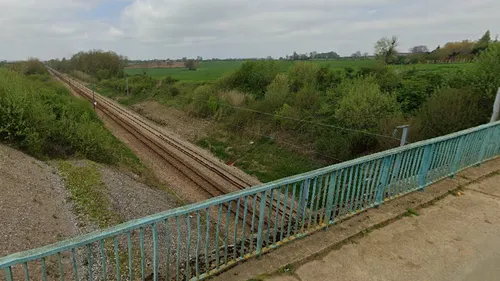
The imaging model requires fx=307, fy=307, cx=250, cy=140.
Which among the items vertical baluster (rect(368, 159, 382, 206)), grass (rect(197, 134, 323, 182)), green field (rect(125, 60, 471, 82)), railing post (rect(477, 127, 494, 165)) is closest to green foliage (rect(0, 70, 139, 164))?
grass (rect(197, 134, 323, 182))

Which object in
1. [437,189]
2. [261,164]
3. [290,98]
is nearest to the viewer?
[437,189]

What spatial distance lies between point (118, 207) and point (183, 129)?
18.0m

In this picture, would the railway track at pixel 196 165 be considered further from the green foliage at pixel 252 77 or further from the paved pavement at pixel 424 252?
the green foliage at pixel 252 77

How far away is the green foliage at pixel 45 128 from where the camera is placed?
13.4 meters

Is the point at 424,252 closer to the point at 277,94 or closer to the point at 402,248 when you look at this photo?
the point at 402,248

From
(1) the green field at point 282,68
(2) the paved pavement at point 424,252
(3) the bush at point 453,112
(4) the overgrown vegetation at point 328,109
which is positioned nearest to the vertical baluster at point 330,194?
(2) the paved pavement at point 424,252

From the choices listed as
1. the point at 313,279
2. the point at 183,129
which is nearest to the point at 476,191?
the point at 313,279

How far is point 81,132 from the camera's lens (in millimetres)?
15984

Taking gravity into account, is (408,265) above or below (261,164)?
above

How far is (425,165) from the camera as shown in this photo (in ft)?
19.0

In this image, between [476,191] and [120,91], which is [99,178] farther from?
[120,91]

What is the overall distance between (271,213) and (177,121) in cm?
2757

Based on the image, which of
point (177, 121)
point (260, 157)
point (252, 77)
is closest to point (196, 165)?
point (260, 157)

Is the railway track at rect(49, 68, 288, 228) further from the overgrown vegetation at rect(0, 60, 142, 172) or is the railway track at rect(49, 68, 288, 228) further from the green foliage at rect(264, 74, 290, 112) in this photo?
the green foliage at rect(264, 74, 290, 112)
